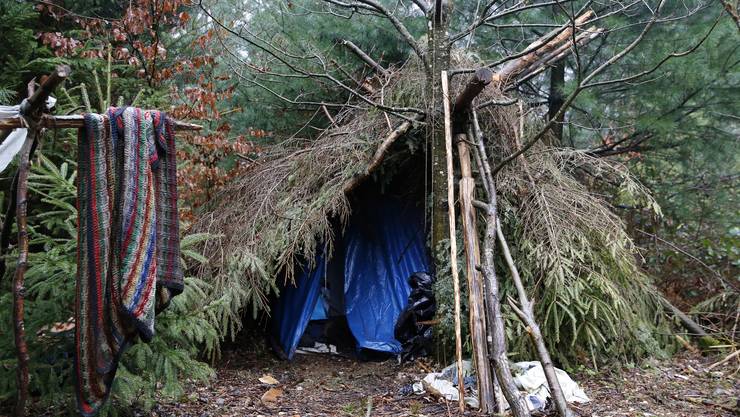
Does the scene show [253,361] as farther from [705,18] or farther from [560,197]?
[705,18]

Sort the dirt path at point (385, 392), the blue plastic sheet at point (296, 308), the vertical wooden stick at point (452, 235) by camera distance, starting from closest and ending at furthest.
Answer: the vertical wooden stick at point (452, 235) < the dirt path at point (385, 392) < the blue plastic sheet at point (296, 308)

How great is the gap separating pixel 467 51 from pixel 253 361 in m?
3.78

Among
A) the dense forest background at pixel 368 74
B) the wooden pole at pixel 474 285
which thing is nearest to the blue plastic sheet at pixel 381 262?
the dense forest background at pixel 368 74

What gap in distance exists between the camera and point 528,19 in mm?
Answer: 6660

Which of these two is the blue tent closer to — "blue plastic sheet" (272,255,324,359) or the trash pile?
"blue plastic sheet" (272,255,324,359)

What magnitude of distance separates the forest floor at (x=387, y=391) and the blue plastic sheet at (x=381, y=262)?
70 centimetres

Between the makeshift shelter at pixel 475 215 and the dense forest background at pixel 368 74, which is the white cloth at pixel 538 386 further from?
the dense forest background at pixel 368 74

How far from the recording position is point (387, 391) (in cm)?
489

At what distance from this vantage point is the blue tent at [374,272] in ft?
20.9

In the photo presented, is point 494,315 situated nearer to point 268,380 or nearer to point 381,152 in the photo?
point 381,152

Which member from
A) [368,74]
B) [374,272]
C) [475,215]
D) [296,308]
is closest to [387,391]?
[475,215]

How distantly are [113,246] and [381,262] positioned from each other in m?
4.19

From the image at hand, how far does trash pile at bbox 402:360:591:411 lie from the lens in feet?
13.8

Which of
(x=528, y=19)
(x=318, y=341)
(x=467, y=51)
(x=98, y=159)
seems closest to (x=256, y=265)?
(x=318, y=341)
